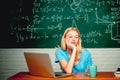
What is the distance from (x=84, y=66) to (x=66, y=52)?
0.27 m

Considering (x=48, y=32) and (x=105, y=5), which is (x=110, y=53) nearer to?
(x=105, y=5)

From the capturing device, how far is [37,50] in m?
4.61

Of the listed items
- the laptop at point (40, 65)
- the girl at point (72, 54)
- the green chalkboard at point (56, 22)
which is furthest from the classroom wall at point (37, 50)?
the laptop at point (40, 65)

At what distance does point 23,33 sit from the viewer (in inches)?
182

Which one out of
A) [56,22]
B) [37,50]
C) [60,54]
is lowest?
[37,50]

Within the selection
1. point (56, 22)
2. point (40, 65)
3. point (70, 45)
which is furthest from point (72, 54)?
point (56, 22)

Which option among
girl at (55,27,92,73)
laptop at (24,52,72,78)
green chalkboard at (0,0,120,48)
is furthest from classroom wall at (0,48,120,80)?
laptop at (24,52,72,78)

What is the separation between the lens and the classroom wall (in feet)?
14.9

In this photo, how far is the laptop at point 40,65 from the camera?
2.24 meters

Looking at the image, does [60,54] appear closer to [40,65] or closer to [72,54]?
[72,54]

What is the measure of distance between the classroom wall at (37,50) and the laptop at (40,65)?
2.17m

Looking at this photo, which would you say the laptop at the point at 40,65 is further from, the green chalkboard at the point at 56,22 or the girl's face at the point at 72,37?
→ the green chalkboard at the point at 56,22

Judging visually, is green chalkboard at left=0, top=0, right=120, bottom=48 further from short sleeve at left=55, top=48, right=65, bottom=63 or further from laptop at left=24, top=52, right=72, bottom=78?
laptop at left=24, top=52, right=72, bottom=78

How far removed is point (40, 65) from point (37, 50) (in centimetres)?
229
